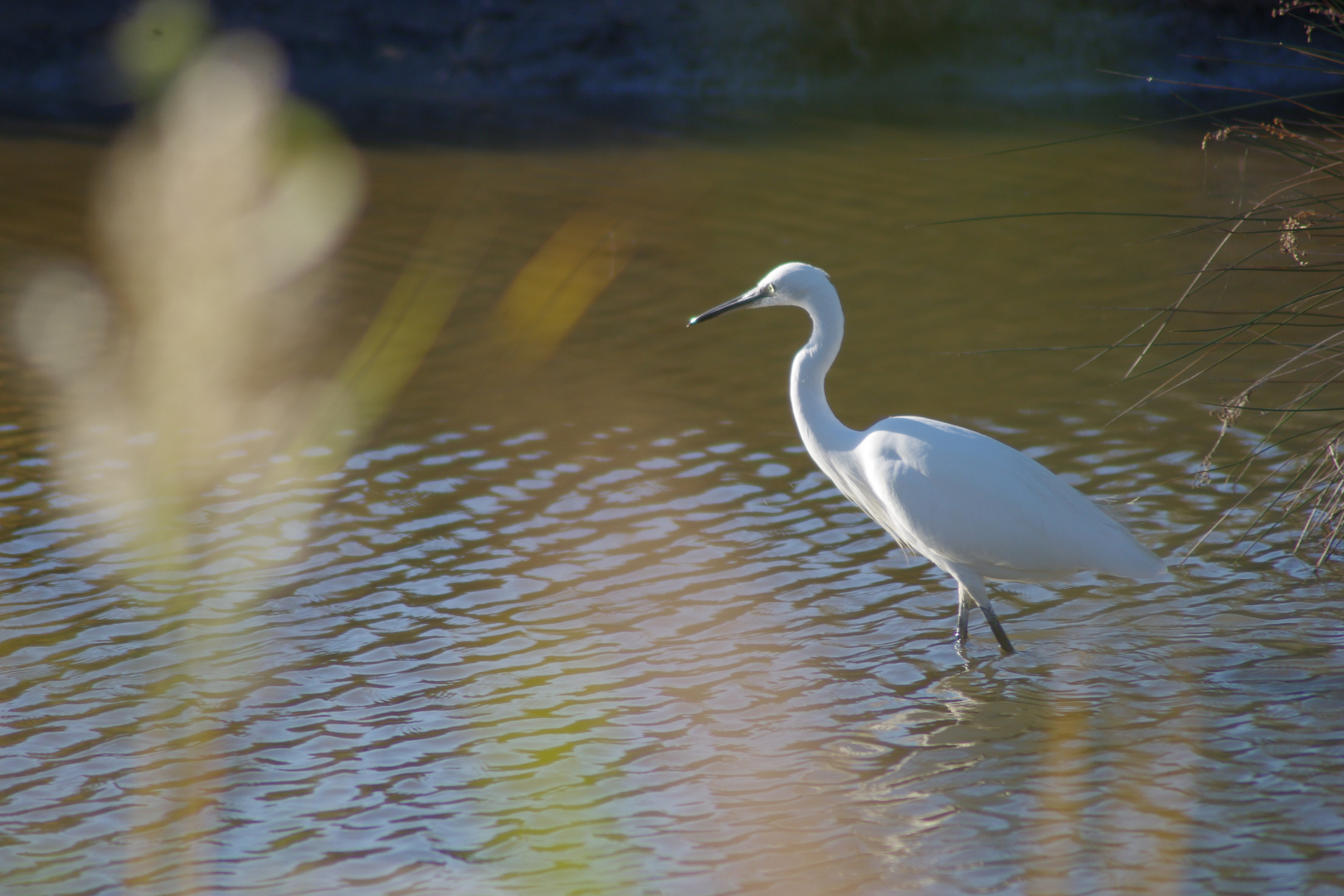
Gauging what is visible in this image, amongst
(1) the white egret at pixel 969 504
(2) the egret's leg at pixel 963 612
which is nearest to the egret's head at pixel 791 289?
(1) the white egret at pixel 969 504

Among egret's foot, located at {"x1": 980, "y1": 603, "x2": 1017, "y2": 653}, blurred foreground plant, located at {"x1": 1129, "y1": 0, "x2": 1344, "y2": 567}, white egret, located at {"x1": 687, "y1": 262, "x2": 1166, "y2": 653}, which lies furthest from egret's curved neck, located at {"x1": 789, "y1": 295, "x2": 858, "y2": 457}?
blurred foreground plant, located at {"x1": 1129, "y1": 0, "x2": 1344, "y2": 567}

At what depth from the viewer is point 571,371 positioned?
23.5 ft

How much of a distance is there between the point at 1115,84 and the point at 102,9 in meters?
11.3

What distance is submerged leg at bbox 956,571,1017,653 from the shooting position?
14.4 feet

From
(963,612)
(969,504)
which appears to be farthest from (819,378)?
(963,612)

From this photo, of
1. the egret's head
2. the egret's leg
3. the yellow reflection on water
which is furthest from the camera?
the yellow reflection on water

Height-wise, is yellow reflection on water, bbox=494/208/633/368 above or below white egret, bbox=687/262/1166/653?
above

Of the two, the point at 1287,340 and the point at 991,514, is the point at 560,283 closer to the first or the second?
the point at 1287,340

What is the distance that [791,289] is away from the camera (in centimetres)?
475

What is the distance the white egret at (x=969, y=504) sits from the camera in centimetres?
435

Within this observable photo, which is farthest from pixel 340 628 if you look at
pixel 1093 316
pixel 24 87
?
pixel 24 87

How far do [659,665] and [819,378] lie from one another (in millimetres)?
1167

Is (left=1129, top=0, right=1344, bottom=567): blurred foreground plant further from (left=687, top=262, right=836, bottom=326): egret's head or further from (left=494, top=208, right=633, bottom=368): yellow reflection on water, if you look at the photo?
(left=494, top=208, right=633, bottom=368): yellow reflection on water

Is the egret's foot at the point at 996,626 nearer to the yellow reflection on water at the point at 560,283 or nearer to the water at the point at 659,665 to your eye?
the water at the point at 659,665
